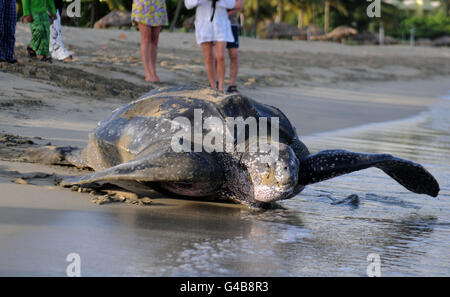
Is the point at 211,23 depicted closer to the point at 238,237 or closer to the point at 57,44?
the point at 57,44

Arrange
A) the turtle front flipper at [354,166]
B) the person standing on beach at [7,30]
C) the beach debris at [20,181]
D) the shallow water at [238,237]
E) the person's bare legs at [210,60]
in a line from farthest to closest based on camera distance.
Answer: the person standing on beach at [7,30] < the person's bare legs at [210,60] < the turtle front flipper at [354,166] < the beach debris at [20,181] < the shallow water at [238,237]

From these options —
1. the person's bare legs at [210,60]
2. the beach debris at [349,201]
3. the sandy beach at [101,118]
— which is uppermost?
the person's bare legs at [210,60]

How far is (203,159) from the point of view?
292 centimetres

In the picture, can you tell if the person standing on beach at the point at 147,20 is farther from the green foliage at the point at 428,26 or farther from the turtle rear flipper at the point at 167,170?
the green foliage at the point at 428,26

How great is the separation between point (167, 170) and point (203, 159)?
0.18 m

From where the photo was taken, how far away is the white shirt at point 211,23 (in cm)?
637

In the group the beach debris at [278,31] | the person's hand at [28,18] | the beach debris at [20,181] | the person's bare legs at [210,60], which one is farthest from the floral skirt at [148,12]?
the beach debris at [278,31]

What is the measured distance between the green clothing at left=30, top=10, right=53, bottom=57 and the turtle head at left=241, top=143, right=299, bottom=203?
5218mm

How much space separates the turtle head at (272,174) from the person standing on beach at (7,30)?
15.0ft

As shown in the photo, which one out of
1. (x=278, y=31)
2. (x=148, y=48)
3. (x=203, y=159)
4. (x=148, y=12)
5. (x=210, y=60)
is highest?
(x=278, y=31)

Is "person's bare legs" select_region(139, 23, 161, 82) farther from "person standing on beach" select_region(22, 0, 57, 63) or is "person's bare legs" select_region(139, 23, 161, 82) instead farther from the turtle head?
Result: the turtle head

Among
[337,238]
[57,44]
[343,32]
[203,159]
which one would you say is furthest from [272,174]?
[343,32]

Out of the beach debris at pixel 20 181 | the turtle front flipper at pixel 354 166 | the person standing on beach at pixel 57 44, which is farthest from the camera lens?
the person standing on beach at pixel 57 44
